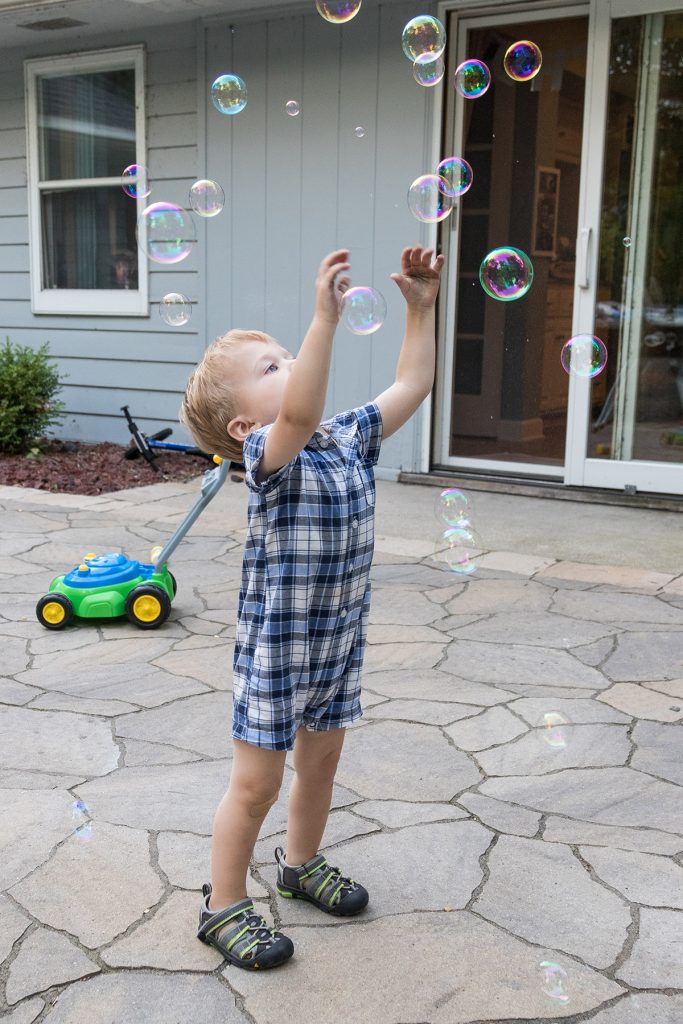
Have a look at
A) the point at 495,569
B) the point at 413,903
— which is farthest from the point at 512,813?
the point at 495,569

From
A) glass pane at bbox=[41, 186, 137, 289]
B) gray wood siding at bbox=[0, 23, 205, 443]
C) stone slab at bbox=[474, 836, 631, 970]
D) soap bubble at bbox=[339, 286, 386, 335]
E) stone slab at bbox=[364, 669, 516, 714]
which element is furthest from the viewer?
glass pane at bbox=[41, 186, 137, 289]

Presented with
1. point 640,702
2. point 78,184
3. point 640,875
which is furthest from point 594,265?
point 640,875

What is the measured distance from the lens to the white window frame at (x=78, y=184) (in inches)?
314

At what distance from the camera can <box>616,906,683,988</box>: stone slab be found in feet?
6.32

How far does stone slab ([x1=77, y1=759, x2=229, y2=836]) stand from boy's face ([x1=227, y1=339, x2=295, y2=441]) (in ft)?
3.48

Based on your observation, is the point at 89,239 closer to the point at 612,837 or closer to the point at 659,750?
the point at 659,750

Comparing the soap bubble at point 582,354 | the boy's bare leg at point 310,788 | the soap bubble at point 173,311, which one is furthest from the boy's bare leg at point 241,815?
the soap bubble at point 582,354

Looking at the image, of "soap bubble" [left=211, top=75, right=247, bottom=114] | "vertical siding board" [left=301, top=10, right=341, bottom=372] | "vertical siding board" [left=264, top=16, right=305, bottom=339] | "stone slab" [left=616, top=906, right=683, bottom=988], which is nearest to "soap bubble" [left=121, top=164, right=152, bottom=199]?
"vertical siding board" [left=264, top=16, right=305, bottom=339]

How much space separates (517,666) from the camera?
11.8 feet

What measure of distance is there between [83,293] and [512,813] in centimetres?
703

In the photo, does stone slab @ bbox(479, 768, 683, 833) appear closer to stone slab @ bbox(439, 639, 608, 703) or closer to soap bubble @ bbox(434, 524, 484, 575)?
stone slab @ bbox(439, 639, 608, 703)

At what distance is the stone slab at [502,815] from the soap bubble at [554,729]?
407 millimetres

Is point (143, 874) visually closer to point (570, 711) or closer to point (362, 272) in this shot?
point (570, 711)

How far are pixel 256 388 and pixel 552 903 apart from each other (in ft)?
4.14
